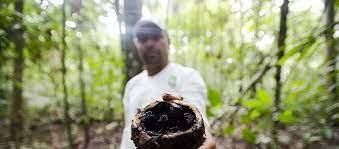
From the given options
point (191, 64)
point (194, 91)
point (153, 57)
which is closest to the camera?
point (194, 91)

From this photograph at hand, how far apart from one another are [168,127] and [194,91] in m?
1.06

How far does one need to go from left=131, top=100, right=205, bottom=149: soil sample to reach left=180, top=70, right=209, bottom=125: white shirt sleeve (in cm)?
86

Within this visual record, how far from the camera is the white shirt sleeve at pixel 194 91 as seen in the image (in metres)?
2.26

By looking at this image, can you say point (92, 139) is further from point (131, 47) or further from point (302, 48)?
point (302, 48)

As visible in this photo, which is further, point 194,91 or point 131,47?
point 131,47

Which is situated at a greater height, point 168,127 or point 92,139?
point 168,127

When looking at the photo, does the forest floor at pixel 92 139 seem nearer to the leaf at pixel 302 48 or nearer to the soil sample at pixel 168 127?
the leaf at pixel 302 48

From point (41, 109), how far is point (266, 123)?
6119 millimetres

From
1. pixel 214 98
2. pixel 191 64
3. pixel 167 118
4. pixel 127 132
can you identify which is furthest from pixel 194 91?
pixel 191 64

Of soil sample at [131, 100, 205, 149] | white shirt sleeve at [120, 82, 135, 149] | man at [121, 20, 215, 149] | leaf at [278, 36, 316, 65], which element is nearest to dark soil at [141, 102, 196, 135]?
soil sample at [131, 100, 205, 149]

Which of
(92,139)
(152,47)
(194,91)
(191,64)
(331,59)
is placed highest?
(152,47)

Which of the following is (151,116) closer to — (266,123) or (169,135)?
(169,135)

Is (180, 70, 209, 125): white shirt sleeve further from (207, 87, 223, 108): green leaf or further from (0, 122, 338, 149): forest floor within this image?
(0, 122, 338, 149): forest floor

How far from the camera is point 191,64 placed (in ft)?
30.3
